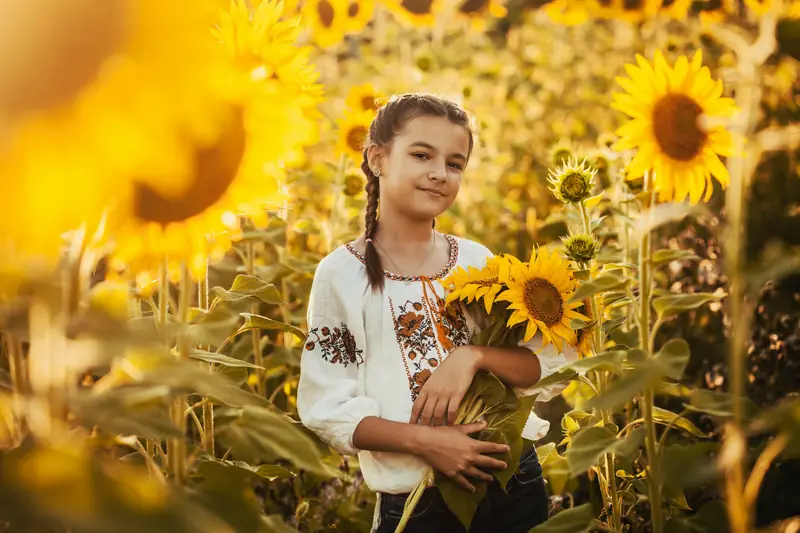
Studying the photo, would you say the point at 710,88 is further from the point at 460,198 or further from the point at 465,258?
the point at 460,198

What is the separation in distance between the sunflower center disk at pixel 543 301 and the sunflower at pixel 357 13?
2.31 meters

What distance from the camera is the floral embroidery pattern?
144 centimetres

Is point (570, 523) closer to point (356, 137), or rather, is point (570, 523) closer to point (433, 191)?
point (433, 191)

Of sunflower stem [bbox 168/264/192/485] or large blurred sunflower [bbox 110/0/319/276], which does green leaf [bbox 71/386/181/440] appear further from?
large blurred sunflower [bbox 110/0/319/276]

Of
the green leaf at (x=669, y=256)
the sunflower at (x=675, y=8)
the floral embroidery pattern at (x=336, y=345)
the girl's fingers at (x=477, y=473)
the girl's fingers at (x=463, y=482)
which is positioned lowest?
the girl's fingers at (x=463, y=482)

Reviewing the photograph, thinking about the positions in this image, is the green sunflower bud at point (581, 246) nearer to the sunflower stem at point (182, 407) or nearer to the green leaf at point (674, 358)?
the green leaf at point (674, 358)

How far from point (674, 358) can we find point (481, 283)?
463 millimetres

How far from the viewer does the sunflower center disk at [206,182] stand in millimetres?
837

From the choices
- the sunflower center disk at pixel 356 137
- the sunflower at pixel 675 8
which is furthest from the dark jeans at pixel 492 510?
the sunflower at pixel 675 8

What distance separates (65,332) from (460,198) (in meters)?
2.72

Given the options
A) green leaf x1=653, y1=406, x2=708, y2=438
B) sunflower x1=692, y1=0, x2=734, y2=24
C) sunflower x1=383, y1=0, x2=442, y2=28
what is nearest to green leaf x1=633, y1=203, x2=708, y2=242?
green leaf x1=653, y1=406, x2=708, y2=438

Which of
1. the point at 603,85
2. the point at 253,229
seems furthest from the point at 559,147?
the point at 603,85

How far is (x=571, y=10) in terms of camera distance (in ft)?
11.6

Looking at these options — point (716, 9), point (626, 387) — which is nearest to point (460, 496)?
point (626, 387)
